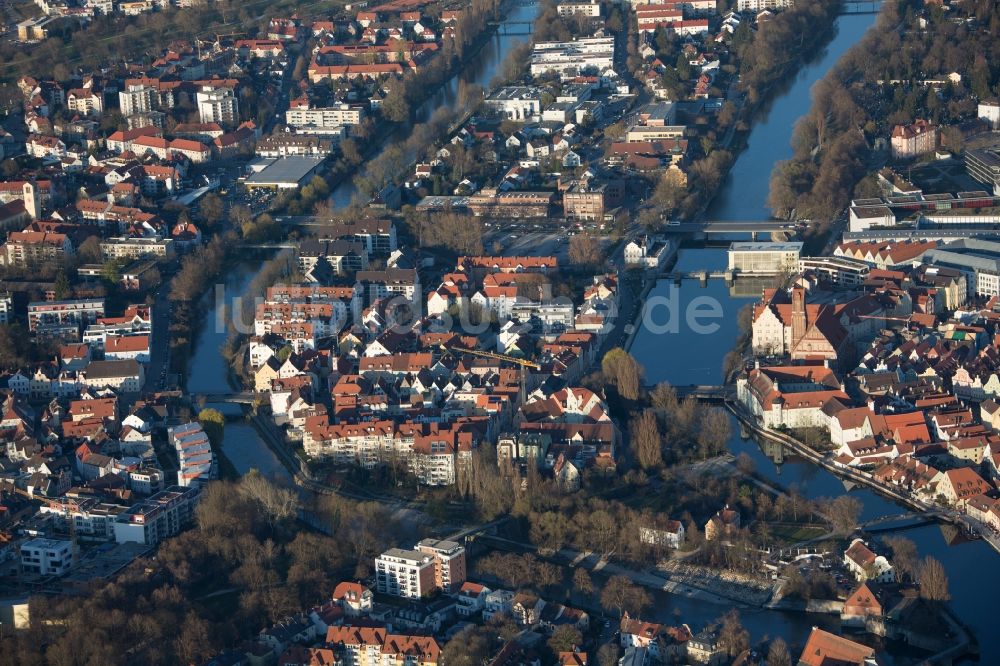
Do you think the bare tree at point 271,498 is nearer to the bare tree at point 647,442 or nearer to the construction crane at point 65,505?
the construction crane at point 65,505

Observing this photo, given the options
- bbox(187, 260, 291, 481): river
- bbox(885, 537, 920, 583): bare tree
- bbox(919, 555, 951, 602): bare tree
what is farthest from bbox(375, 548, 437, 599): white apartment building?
bbox(919, 555, 951, 602): bare tree

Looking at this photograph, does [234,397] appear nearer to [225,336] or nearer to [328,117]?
[225,336]

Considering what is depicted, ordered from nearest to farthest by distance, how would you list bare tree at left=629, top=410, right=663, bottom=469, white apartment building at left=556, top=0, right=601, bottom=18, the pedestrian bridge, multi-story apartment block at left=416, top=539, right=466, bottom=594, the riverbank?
multi-story apartment block at left=416, top=539, right=466, bottom=594
the riverbank
bare tree at left=629, top=410, right=663, bottom=469
the pedestrian bridge
white apartment building at left=556, top=0, right=601, bottom=18

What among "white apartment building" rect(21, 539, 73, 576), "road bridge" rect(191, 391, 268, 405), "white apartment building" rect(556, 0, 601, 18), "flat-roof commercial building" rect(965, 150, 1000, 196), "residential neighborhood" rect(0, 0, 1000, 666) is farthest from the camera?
"white apartment building" rect(556, 0, 601, 18)

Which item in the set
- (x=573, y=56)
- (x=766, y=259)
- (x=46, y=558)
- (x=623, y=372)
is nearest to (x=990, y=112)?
(x=766, y=259)

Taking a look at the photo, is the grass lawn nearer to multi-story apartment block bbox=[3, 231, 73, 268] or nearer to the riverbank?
the riverbank
